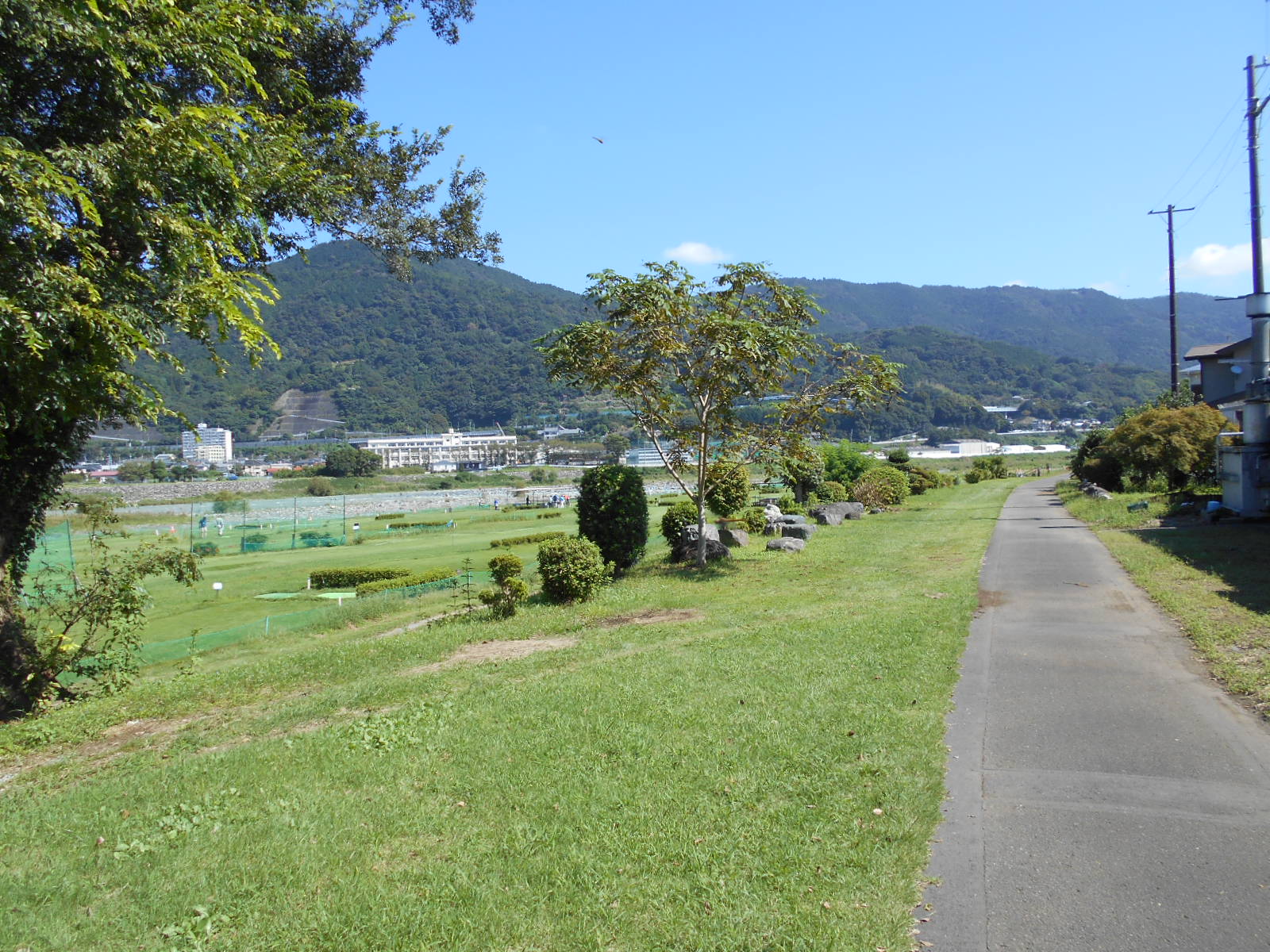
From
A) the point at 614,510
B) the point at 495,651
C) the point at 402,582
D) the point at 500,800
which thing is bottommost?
the point at 402,582

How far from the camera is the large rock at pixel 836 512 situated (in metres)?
24.4

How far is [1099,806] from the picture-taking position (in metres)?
4.76

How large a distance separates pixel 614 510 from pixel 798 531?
243 inches

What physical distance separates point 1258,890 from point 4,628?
995 centimetres

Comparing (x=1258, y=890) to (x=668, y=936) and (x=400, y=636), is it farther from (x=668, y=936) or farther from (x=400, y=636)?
(x=400, y=636)

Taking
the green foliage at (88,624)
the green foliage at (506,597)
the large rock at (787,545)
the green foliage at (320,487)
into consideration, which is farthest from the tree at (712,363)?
the green foliage at (320,487)

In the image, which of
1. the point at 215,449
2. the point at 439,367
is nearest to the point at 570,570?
the point at 215,449

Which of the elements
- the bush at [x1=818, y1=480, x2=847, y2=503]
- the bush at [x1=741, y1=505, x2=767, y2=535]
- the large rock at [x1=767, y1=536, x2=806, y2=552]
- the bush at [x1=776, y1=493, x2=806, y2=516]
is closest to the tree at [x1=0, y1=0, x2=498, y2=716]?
the large rock at [x1=767, y1=536, x2=806, y2=552]

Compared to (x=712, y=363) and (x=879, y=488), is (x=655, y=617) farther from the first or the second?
(x=879, y=488)

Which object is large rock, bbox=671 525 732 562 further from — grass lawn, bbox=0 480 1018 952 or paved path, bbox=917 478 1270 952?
paved path, bbox=917 478 1270 952

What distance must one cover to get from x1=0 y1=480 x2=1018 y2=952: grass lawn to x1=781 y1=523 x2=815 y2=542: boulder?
32.5ft

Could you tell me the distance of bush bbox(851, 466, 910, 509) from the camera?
2961 centimetres

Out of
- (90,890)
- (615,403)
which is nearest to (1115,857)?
(90,890)

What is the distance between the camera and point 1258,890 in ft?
12.4
